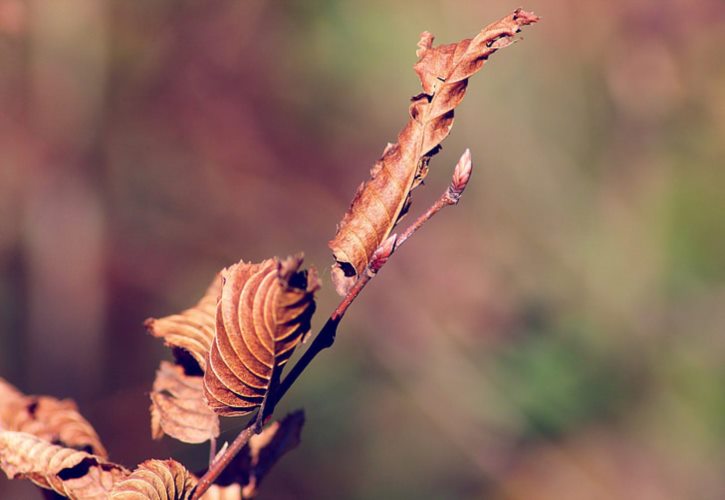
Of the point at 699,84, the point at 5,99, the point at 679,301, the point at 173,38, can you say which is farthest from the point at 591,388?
the point at 5,99

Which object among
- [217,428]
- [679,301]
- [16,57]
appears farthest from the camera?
[679,301]

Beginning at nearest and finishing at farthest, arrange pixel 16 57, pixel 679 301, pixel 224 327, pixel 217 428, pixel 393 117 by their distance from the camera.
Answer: pixel 224 327 → pixel 217 428 → pixel 16 57 → pixel 679 301 → pixel 393 117

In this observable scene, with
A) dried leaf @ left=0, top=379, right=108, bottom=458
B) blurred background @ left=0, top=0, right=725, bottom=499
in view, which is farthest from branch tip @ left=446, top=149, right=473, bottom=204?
blurred background @ left=0, top=0, right=725, bottom=499

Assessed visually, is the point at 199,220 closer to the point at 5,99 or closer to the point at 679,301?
the point at 5,99

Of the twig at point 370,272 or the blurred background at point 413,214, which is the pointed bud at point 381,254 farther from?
the blurred background at point 413,214

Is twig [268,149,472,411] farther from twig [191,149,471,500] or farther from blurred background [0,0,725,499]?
blurred background [0,0,725,499]

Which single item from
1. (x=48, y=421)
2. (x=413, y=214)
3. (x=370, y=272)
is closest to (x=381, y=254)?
(x=370, y=272)

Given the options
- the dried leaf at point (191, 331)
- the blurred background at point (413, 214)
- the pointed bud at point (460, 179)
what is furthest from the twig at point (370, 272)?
the blurred background at point (413, 214)

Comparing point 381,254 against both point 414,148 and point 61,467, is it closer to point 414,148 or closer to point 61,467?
point 414,148
